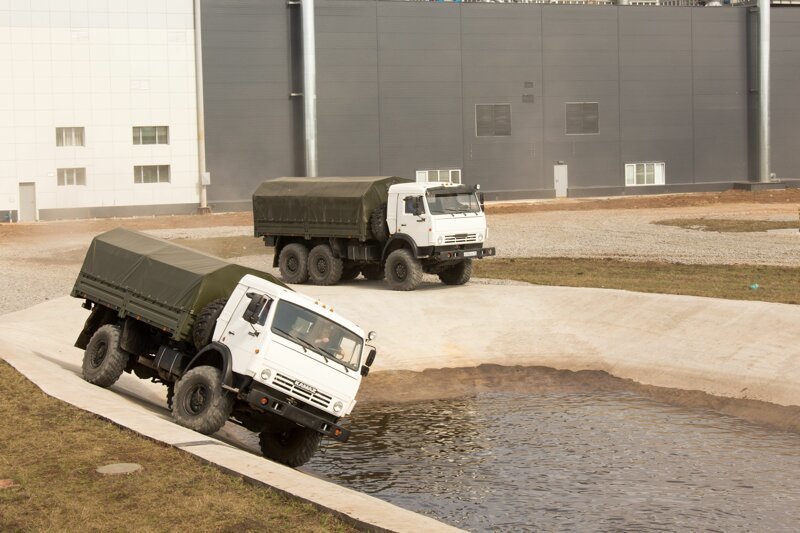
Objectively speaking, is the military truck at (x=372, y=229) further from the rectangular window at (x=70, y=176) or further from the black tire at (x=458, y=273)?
the rectangular window at (x=70, y=176)

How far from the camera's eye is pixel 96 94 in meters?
66.6

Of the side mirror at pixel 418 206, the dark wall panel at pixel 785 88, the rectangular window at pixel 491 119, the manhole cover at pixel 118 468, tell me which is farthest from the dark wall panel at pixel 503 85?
the manhole cover at pixel 118 468

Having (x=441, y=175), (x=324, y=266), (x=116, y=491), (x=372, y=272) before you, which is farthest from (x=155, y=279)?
(x=441, y=175)

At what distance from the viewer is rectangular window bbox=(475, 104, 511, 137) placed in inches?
2975

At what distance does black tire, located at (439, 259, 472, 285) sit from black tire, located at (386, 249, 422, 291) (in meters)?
1.30

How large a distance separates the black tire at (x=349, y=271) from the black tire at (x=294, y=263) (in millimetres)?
1240

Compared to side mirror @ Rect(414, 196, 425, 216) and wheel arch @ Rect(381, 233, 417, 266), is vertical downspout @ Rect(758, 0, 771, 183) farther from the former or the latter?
side mirror @ Rect(414, 196, 425, 216)

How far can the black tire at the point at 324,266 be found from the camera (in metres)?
35.5

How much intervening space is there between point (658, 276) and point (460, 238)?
722cm

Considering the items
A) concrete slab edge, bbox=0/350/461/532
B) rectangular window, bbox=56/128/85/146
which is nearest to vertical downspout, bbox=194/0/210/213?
rectangular window, bbox=56/128/85/146

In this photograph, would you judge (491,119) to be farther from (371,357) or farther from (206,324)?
(371,357)

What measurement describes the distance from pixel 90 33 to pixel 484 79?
81.4ft

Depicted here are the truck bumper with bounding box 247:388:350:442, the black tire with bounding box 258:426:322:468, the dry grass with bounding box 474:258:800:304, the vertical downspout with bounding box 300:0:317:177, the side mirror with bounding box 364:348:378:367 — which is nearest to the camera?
the truck bumper with bounding box 247:388:350:442

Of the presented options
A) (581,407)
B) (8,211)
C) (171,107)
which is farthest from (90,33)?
(581,407)
